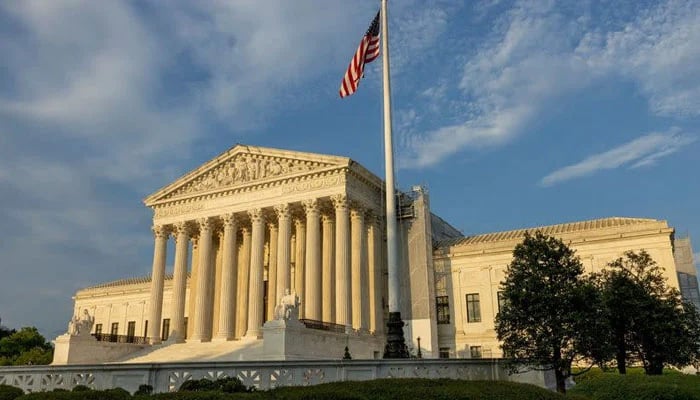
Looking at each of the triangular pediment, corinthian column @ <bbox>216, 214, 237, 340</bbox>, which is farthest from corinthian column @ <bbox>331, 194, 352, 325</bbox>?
corinthian column @ <bbox>216, 214, 237, 340</bbox>

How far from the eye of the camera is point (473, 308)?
49656 mm

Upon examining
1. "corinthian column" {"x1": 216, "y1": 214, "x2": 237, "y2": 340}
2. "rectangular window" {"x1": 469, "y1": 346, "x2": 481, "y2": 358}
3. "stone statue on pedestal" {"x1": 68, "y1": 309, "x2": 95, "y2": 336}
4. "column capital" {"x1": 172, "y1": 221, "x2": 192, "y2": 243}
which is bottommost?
"rectangular window" {"x1": 469, "y1": 346, "x2": 481, "y2": 358}

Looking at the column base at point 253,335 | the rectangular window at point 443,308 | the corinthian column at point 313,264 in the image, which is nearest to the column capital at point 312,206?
the corinthian column at point 313,264

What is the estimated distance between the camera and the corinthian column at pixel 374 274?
4619 cm

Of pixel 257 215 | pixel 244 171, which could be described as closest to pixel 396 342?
pixel 257 215

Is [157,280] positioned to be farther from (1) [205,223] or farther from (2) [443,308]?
(2) [443,308]

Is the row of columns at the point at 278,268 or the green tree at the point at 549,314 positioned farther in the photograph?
the row of columns at the point at 278,268

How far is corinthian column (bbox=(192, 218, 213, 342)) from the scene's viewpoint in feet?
156

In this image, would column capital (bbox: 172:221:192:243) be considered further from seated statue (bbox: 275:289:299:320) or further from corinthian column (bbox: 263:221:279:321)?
seated statue (bbox: 275:289:299:320)

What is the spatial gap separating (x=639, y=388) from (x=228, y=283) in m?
35.4

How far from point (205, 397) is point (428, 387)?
A: 4.98 m

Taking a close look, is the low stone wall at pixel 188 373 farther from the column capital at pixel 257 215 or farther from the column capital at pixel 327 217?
the column capital at pixel 257 215

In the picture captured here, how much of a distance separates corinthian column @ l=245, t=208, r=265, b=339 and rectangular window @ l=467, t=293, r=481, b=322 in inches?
706

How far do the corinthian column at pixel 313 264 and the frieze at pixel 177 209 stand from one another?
11.5 meters
